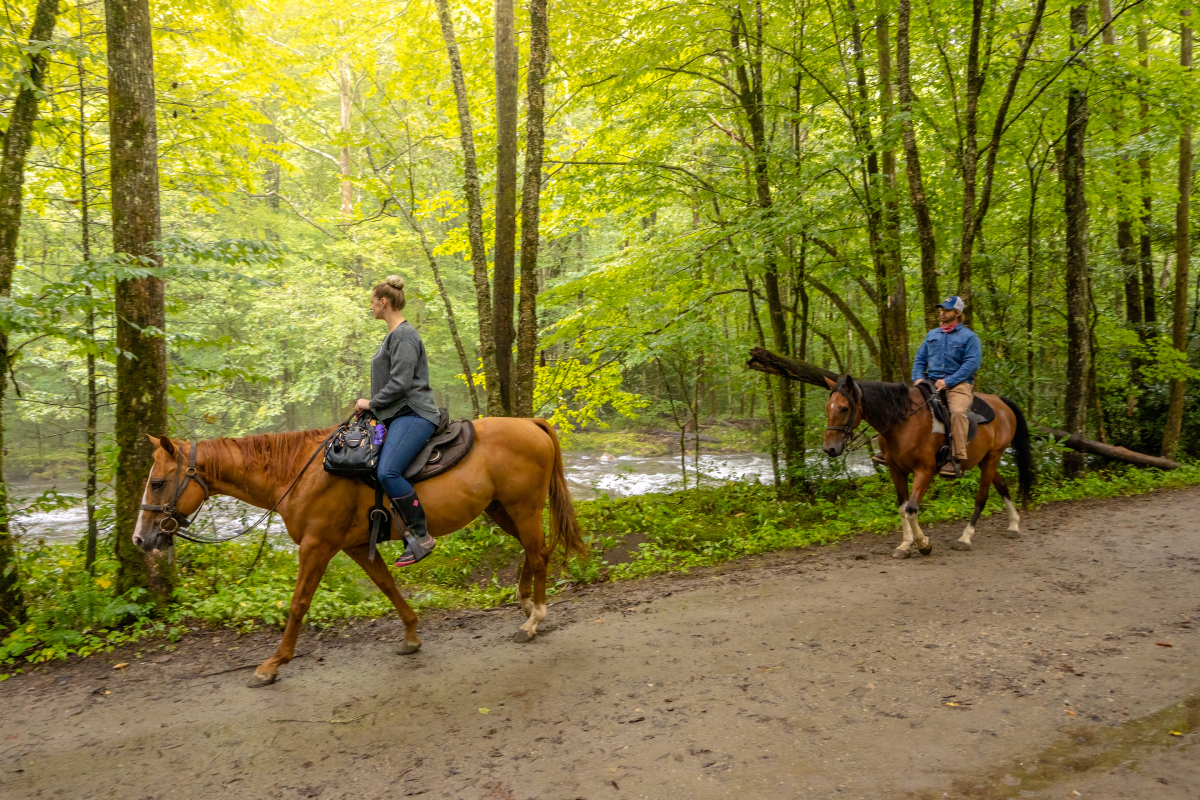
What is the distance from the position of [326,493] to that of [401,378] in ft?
3.38

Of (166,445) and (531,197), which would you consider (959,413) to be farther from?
(166,445)

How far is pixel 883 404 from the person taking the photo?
7246mm

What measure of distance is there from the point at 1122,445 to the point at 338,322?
68.7 feet

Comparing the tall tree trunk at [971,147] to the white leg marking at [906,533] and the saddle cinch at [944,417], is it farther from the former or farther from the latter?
the white leg marking at [906,533]

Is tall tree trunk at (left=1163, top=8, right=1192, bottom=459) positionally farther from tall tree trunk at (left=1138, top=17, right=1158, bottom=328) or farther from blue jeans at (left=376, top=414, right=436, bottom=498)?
blue jeans at (left=376, top=414, right=436, bottom=498)

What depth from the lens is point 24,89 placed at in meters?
5.63

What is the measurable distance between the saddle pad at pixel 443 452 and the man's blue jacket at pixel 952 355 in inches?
222

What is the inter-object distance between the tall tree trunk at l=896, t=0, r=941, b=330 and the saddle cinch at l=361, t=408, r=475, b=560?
6.67 metres

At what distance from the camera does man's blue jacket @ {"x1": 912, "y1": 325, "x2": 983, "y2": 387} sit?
23.8 ft

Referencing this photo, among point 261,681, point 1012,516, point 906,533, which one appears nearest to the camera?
point 261,681

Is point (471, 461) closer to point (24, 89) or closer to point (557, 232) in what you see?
point (24, 89)

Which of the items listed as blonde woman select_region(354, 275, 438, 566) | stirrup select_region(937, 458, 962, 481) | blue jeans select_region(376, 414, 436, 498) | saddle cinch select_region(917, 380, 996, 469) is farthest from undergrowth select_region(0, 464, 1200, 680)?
blue jeans select_region(376, 414, 436, 498)

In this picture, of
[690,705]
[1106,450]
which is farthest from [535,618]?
[1106,450]

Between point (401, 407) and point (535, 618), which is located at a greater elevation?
point (401, 407)
